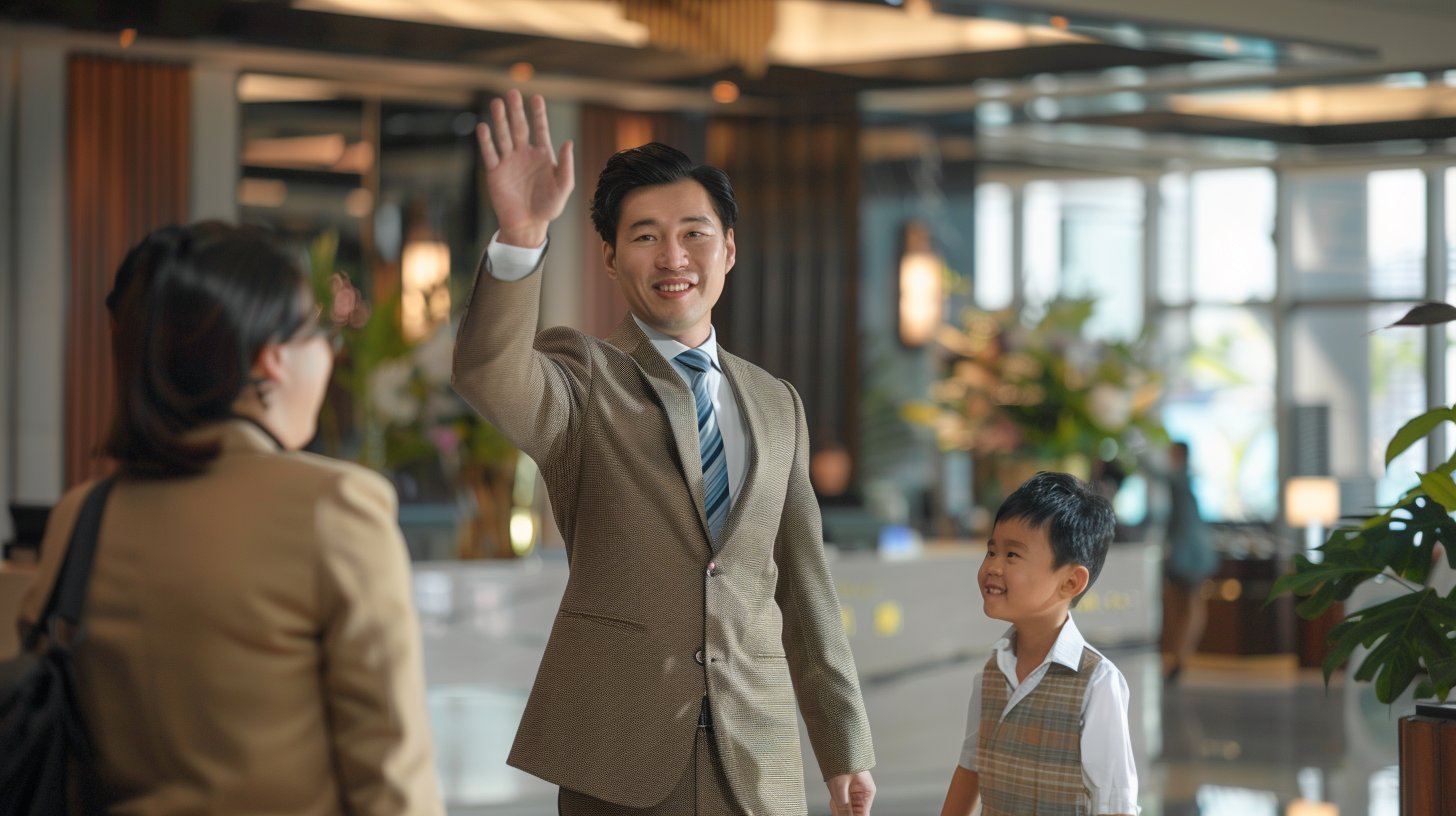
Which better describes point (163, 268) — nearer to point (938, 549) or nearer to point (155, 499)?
point (155, 499)

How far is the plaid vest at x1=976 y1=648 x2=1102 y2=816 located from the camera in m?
1.84

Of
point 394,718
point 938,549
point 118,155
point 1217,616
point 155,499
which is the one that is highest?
point 118,155

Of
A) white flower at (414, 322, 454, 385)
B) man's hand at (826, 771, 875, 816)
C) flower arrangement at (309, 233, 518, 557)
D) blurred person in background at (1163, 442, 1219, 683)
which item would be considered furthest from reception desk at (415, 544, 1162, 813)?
blurred person in background at (1163, 442, 1219, 683)

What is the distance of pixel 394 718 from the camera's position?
1.24 meters

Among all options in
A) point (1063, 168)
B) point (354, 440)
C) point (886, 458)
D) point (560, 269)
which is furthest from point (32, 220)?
point (1063, 168)

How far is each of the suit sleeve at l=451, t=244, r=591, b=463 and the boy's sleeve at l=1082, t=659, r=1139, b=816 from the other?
0.85 m

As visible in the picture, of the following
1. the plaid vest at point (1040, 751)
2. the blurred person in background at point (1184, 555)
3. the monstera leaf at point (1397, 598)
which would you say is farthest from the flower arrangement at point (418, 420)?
the blurred person in background at point (1184, 555)

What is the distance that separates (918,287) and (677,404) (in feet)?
23.8

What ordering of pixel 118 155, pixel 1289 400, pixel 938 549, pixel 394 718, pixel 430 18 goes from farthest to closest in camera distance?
pixel 1289 400
pixel 118 155
pixel 430 18
pixel 938 549
pixel 394 718

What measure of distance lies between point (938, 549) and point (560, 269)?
4005 millimetres

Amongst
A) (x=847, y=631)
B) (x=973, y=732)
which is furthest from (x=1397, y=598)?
(x=847, y=631)

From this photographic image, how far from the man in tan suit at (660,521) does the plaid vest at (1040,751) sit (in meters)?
0.19

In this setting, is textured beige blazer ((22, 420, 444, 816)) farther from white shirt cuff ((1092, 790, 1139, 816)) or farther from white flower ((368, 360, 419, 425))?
white flower ((368, 360, 419, 425))

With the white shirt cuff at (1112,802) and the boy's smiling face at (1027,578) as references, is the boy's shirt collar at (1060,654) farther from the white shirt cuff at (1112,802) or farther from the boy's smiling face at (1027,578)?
the white shirt cuff at (1112,802)
